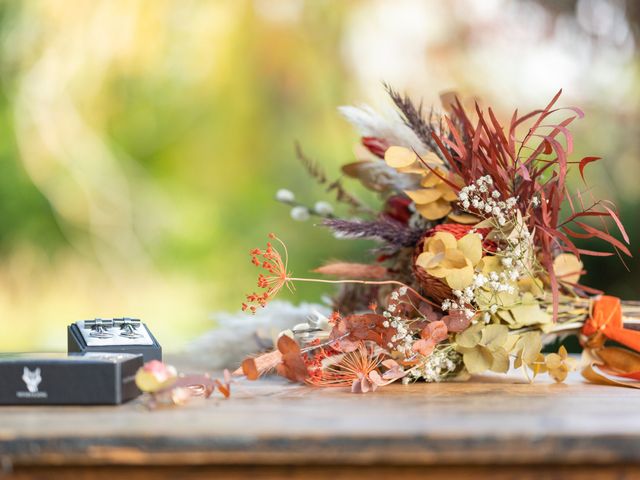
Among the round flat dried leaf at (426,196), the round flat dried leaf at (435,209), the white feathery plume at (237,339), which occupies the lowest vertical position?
the white feathery plume at (237,339)

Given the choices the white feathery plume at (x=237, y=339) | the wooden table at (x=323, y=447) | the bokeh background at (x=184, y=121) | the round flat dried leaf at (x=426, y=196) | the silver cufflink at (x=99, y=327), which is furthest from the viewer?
the bokeh background at (x=184, y=121)

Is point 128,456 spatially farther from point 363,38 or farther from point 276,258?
point 363,38

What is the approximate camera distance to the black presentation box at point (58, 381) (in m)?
0.58

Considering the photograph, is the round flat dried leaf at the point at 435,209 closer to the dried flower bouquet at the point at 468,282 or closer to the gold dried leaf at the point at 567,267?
the dried flower bouquet at the point at 468,282

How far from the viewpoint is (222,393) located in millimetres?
629

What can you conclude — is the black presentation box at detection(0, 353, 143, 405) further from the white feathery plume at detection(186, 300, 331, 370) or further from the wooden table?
the white feathery plume at detection(186, 300, 331, 370)

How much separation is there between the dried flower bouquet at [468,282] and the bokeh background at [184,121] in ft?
4.80

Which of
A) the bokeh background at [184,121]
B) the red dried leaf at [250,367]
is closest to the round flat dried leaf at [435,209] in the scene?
the red dried leaf at [250,367]

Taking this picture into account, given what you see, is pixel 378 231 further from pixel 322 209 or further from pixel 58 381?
pixel 58 381

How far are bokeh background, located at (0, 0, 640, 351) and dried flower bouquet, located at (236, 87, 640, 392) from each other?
1464 mm

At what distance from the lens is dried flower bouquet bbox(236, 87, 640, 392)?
708mm

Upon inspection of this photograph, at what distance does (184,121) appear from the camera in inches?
95.3

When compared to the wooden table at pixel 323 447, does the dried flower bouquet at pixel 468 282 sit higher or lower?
higher

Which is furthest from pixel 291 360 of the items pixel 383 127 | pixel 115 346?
pixel 383 127
